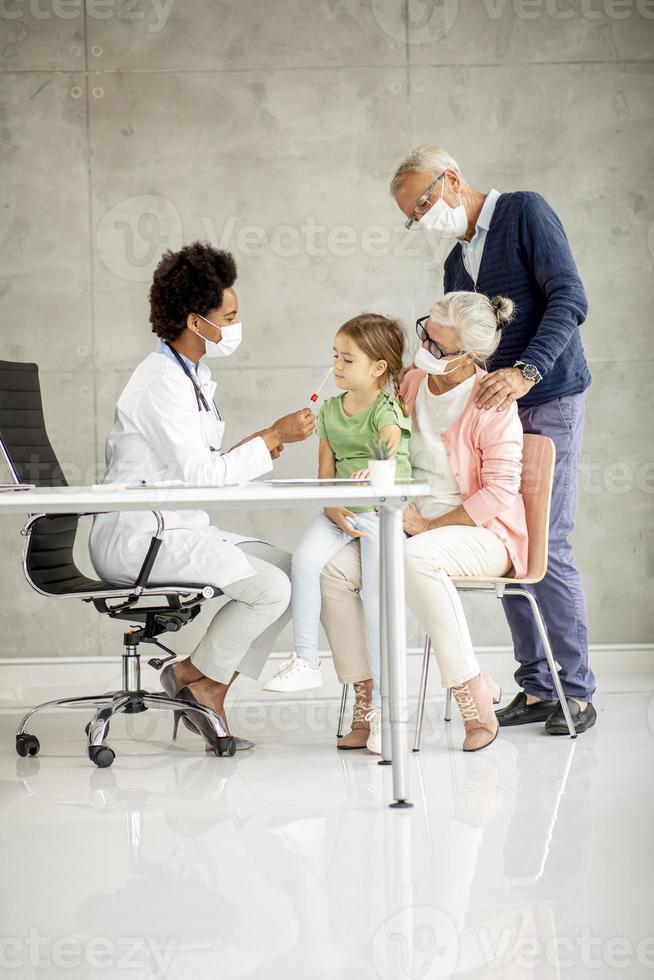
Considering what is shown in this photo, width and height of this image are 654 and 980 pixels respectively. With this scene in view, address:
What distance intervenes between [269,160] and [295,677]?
2.25m

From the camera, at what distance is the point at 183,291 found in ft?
10.0

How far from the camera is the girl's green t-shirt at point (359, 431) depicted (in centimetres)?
303

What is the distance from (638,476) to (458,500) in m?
1.44

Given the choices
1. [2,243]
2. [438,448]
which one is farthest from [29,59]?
[438,448]

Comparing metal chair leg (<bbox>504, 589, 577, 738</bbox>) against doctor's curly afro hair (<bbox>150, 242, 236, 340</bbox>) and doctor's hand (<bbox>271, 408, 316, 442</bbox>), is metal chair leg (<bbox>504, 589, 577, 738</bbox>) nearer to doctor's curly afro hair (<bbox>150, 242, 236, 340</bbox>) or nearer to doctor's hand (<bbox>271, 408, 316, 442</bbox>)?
doctor's hand (<bbox>271, 408, 316, 442</bbox>)

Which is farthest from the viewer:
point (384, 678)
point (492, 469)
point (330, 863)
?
point (492, 469)

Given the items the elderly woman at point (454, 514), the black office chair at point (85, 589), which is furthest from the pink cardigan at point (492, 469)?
the black office chair at point (85, 589)

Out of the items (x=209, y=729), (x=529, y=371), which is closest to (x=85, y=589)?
(x=209, y=729)

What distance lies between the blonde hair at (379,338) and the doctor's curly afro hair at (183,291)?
402 mm

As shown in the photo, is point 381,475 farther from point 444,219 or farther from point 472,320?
point 444,219

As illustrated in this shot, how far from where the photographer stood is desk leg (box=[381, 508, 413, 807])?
226cm

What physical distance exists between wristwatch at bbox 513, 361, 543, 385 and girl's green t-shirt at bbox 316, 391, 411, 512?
356 millimetres

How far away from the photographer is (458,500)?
3.11 meters

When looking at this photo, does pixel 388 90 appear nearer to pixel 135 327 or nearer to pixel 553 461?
pixel 135 327
